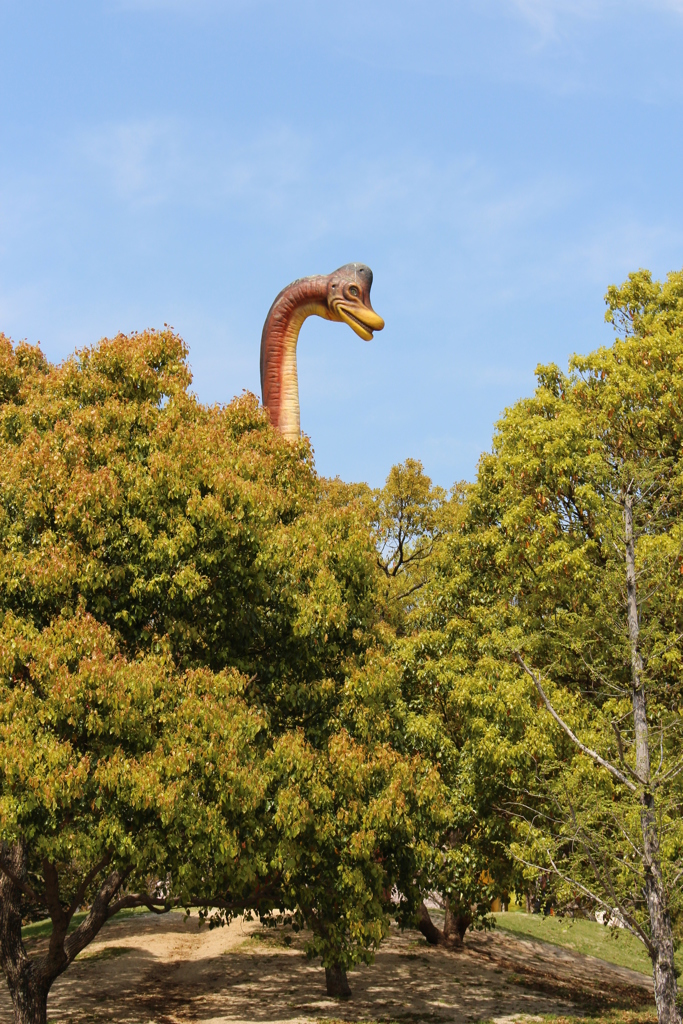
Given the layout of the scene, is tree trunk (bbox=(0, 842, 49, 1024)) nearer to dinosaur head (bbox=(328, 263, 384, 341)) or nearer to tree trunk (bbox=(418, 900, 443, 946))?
tree trunk (bbox=(418, 900, 443, 946))

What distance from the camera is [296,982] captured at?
2061 cm

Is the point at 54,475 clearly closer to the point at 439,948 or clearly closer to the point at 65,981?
the point at 65,981

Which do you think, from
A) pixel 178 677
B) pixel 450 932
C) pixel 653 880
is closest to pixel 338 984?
pixel 450 932

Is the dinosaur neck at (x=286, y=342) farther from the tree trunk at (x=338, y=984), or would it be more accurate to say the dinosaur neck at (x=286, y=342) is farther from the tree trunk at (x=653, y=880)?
the tree trunk at (x=338, y=984)

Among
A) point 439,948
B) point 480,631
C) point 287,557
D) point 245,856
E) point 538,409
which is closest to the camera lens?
point 245,856

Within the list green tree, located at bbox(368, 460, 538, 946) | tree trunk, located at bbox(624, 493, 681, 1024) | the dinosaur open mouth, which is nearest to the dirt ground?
green tree, located at bbox(368, 460, 538, 946)

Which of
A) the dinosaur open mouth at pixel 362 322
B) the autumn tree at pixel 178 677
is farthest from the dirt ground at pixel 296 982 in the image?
the dinosaur open mouth at pixel 362 322

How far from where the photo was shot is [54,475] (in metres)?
14.5

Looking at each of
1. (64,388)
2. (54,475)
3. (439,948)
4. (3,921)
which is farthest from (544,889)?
(64,388)

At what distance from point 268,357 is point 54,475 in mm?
10877

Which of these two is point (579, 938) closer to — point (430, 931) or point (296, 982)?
point (430, 931)

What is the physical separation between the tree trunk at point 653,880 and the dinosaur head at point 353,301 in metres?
12.4

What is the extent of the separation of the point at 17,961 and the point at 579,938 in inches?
730

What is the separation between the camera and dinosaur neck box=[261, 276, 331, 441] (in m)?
24.2
